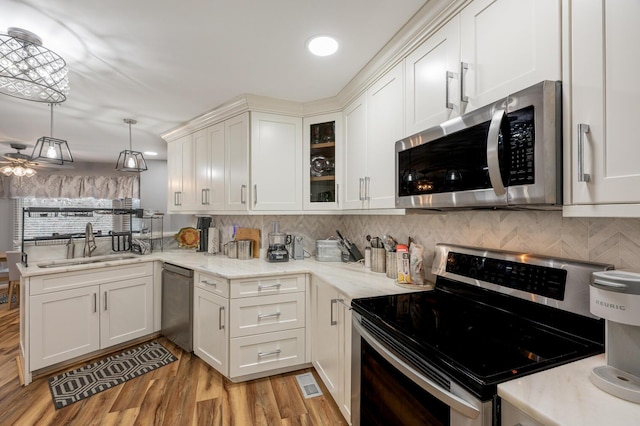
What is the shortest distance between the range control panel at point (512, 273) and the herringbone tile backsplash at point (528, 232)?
0.11m

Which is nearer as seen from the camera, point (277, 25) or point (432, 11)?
point (432, 11)

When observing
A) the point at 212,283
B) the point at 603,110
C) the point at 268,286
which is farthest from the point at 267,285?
the point at 603,110

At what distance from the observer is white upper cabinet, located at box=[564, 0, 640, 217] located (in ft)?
2.39

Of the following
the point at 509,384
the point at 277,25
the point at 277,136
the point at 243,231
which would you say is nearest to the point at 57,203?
the point at 243,231

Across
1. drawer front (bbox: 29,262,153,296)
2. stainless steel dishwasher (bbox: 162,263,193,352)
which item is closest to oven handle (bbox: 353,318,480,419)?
stainless steel dishwasher (bbox: 162,263,193,352)

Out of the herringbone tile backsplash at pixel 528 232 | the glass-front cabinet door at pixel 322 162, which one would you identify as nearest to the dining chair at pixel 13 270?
the glass-front cabinet door at pixel 322 162

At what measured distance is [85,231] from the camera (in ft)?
9.87

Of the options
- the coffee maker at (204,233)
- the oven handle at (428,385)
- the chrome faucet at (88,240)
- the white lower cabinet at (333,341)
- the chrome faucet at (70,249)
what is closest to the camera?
the oven handle at (428,385)

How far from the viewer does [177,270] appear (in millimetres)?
2756

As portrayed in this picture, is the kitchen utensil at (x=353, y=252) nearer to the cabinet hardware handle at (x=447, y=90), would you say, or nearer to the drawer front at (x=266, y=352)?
the drawer front at (x=266, y=352)

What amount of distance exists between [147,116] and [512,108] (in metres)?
3.23

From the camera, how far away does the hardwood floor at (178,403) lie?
6.14 feet

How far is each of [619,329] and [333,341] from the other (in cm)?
144

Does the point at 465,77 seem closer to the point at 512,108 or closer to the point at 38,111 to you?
the point at 512,108
